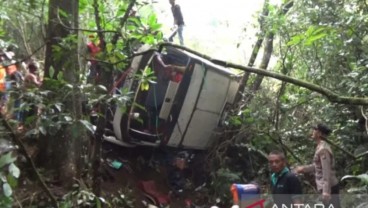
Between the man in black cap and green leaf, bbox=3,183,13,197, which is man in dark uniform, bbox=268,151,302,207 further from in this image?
green leaf, bbox=3,183,13,197

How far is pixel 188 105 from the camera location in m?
6.86

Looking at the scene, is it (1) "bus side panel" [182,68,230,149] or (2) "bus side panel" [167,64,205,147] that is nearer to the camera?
(2) "bus side panel" [167,64,205,147]

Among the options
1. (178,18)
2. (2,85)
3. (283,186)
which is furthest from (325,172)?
(178,18)

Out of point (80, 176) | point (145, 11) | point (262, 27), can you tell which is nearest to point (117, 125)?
point (80, 176)

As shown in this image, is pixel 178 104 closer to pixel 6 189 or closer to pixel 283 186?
pixel 283 186

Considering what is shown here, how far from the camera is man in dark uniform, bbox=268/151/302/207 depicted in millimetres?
4488

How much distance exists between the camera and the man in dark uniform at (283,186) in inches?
177

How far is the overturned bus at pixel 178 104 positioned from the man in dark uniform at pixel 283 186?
8.11ft

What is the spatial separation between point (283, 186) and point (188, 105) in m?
2.66

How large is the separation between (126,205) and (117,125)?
1394 mm

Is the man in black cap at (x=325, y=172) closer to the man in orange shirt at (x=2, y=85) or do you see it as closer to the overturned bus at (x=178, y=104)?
the overturned bus at (x=178, y=104)

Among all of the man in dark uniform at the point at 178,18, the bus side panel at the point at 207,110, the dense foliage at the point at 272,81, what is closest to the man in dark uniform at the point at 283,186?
the dense foliage at the point at 272,81

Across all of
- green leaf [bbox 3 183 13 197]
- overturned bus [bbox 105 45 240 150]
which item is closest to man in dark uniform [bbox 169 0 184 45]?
overturned bus [bbox 105 45 240 150]

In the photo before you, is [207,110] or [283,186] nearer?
[283,186]
